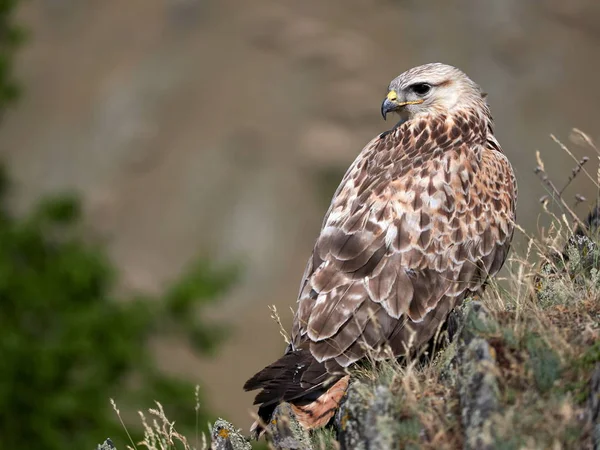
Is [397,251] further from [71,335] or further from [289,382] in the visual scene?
[71,335]

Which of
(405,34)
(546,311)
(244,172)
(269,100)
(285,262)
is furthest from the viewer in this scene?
(405,34)

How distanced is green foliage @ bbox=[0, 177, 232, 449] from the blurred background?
22442mm

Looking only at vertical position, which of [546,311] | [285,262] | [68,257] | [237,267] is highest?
[285,262]

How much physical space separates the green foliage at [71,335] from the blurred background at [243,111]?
73.6 feet

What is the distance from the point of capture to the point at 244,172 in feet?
196

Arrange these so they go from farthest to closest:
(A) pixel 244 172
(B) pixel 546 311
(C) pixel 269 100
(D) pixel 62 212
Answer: (C) pixel 269 100 → (A) pixel 244 172 → (D) pixel 62 212 → (B) pixel 546 311

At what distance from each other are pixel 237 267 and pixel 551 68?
5537 cm

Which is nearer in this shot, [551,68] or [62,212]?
[62,212]

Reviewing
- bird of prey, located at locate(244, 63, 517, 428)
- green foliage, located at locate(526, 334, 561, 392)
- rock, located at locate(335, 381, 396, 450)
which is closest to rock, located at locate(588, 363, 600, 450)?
green foliage, located at locate(526, 334, 561, 392)

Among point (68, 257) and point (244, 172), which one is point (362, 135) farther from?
point (68, 257)

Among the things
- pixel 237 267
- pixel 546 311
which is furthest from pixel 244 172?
pixel 546 311

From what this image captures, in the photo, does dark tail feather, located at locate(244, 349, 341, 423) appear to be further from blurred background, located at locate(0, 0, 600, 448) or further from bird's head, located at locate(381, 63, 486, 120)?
blurred background, located at locate(0, 0, 600, 448)

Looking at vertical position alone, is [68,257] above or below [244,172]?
below

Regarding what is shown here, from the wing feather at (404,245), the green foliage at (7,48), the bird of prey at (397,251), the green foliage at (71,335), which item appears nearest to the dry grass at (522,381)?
the bird of prey at (397,251)
